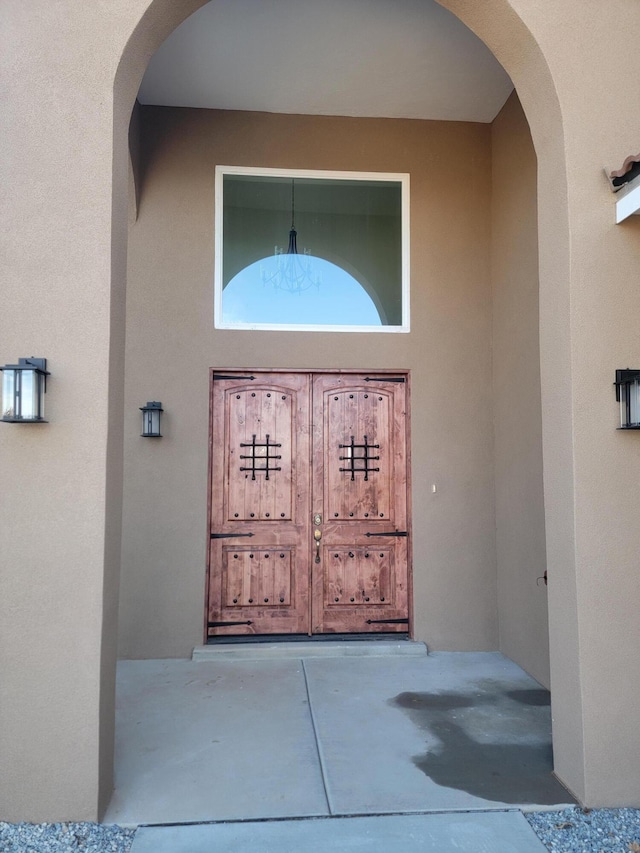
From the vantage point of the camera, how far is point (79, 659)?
257 cm

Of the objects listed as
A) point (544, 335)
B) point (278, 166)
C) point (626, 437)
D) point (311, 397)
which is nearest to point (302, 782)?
point (626, 437)

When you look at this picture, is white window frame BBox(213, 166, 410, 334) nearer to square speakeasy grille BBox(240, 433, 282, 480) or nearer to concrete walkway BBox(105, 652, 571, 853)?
square speakeasy grille BBox(240, 433, 282, 480)

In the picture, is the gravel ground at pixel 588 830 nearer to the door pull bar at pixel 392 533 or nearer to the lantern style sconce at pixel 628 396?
the lantern style sconce at pixel 628 396

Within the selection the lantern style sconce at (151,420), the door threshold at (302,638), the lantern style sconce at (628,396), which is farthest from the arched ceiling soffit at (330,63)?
the door threshold at (302,638)

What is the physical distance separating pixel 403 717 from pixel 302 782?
37.7 inches

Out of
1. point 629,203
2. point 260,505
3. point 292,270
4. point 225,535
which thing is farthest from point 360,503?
point 629,203

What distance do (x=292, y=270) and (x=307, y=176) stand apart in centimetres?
80

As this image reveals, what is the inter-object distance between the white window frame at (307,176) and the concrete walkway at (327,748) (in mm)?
2587

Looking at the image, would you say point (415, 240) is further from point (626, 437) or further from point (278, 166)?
point (626, 437)

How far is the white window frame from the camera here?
16.6 ft

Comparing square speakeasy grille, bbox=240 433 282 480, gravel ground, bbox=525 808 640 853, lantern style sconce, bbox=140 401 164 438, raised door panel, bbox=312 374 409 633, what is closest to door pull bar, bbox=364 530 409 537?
raised door panel, bbox=312 374 409 633

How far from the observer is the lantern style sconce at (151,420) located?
15.9 feet

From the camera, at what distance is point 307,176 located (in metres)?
5.23

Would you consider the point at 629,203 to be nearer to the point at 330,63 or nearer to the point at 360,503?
the point at 330,63
